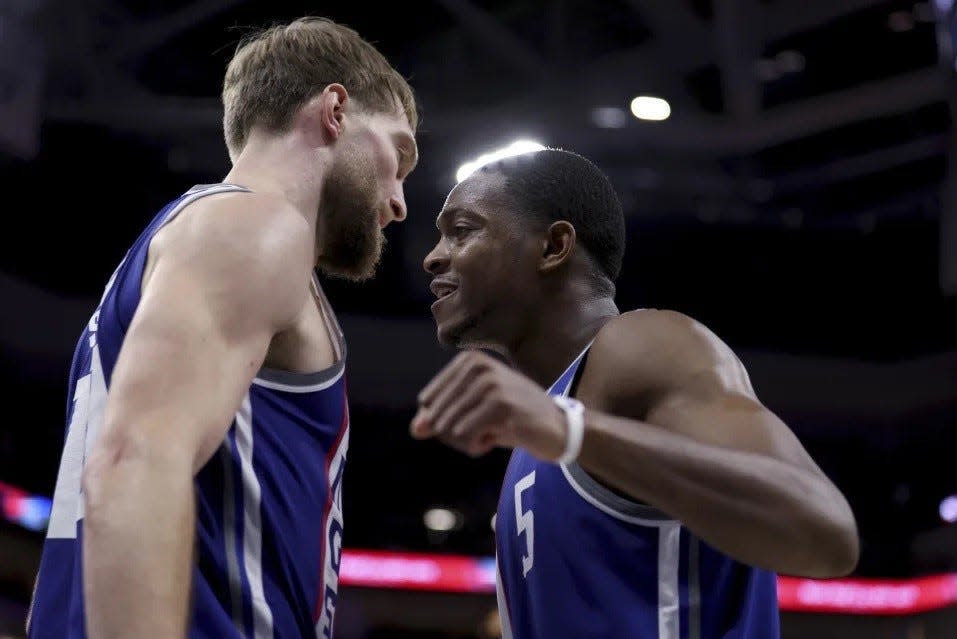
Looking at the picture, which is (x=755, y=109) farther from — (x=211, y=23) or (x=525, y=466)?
(x=525, y=466)

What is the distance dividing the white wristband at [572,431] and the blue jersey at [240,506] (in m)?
0.56

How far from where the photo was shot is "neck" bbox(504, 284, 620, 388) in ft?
8.50

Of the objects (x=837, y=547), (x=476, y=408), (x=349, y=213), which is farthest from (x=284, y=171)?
(x=837, y=547)

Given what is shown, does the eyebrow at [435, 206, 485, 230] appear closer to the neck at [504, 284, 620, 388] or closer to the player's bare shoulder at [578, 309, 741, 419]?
the neck at [504, 284, 620, 388]

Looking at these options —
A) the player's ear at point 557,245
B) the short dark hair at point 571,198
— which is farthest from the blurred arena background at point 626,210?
the player's ear at point 557,245

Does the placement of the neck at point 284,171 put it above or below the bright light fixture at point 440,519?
below

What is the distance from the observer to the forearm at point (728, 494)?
1.65 m

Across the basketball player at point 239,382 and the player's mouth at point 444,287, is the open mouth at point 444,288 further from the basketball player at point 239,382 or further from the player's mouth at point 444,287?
the basketball player at point 239,382

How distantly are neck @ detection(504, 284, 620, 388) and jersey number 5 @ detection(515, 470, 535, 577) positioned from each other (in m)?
0.36

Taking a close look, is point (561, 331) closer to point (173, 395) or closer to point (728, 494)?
point (728, 494)

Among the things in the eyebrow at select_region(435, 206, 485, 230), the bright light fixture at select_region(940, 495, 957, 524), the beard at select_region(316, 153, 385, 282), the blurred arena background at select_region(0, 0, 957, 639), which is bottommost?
the beard at select_region(316, 153, 385, 282)

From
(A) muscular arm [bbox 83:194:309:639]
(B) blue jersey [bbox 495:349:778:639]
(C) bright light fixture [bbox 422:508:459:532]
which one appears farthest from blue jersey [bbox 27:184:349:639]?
(C) bright light fixture [bbox 422:508:459:532]

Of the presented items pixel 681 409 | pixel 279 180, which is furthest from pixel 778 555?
pixel 279 180

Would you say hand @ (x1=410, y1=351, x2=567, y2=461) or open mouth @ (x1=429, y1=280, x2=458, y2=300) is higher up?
open mouth @ (x1=429, y1=280, x2=458, y2=300)
